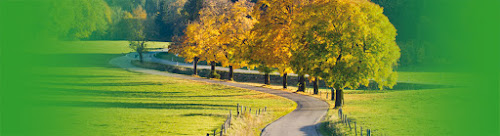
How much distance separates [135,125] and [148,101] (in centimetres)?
1502

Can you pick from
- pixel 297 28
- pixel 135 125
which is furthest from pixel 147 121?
pixel 297 28

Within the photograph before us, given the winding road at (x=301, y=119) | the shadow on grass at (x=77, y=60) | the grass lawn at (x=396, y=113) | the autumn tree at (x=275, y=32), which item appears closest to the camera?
the winding road at (x=301, y=119)

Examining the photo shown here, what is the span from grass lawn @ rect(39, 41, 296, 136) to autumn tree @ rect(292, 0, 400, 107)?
6023 millimetres

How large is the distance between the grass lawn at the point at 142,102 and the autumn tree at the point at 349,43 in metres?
6.02

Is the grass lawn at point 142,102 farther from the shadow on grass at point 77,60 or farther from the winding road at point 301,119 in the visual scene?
the shadow on grass at point 77,60

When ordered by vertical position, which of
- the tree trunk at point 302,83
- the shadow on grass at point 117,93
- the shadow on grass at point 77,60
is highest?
the shadow on grass at point 77,60

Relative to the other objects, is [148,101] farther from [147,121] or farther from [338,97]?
[338,97]

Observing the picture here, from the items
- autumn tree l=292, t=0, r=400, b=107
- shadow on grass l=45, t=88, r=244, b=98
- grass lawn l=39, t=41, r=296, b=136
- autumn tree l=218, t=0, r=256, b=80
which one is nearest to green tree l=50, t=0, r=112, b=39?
grass lawn l=39, t=41, r=296, b=136

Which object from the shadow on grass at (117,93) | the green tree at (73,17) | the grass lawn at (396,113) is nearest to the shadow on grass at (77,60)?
the green tree at (73,17)

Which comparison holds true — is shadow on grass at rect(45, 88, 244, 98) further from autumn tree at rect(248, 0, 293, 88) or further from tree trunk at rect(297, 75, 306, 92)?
tree trunk at rect(297, 75, 306, 92)

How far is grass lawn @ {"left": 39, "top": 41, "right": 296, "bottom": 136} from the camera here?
106ft

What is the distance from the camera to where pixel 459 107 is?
141ft

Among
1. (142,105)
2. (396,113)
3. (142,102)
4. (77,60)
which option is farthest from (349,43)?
(77,60)

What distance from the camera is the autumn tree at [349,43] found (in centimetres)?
3825
